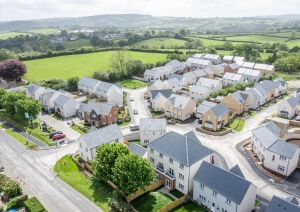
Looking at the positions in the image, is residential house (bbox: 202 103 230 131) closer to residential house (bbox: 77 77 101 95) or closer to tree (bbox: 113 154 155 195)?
tree (bbox: 113 154 155 195)

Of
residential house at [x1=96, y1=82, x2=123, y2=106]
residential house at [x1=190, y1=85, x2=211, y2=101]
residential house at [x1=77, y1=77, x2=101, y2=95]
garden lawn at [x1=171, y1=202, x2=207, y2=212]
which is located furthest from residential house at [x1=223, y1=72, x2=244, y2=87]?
garden lawn at [x1=171, y1=202, x2=207, y2=212]

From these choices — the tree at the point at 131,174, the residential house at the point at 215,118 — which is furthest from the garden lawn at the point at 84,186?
the residential house at the point at 215,118

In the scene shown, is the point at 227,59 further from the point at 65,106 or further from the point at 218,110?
the point at 65,106

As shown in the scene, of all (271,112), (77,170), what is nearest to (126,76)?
(271,112)

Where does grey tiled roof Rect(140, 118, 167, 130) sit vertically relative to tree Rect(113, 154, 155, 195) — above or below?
below

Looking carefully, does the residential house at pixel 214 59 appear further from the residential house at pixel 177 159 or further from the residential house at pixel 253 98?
the residential house at pixel 177 159

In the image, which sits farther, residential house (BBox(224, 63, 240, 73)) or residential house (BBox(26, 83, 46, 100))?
residential house (BBox(224, 63, 240, 73))

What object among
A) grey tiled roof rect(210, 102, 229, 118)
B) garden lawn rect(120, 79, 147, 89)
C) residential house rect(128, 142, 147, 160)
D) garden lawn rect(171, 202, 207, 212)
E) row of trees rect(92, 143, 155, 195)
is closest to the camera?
row of trees rect(92, 143, 155, 195)

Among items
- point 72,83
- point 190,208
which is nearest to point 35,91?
point 72,83
